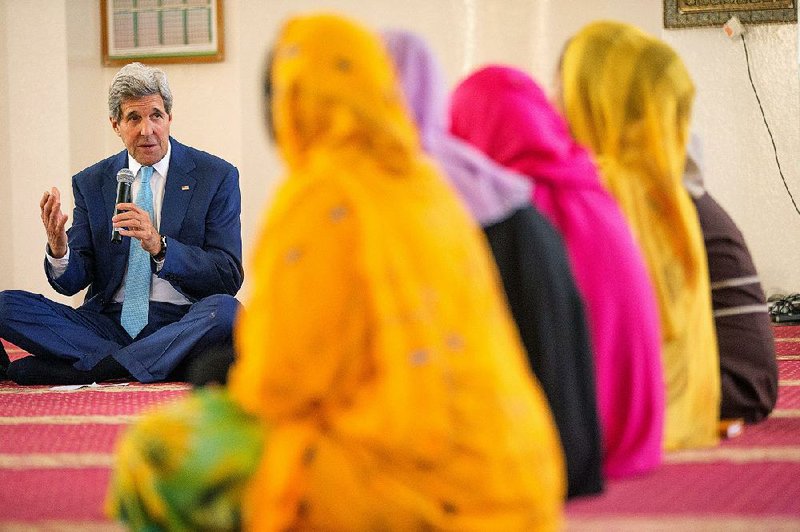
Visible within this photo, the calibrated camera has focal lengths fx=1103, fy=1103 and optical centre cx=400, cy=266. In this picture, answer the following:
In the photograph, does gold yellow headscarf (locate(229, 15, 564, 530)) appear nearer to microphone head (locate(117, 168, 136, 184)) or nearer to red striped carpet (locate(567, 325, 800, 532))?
red striped carpet (locate(567, 325, 800, 532))

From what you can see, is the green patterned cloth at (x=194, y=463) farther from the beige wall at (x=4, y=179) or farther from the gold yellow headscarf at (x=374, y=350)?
the beige wall at (x=4, y=179)

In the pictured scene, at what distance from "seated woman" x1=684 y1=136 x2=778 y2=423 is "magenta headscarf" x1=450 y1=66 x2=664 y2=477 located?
21.0 inches

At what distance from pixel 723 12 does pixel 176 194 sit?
2863 millimetres

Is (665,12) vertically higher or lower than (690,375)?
higher

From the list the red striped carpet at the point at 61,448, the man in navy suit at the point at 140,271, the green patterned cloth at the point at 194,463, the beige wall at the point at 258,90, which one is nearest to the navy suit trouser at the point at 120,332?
the man in navy suit at the point at 140,271

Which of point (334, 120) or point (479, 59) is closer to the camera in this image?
point (334, 120)

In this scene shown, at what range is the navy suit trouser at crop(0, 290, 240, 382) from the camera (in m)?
3.48

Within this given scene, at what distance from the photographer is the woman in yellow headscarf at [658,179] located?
2195 mm

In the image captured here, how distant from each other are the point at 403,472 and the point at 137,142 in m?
2.53

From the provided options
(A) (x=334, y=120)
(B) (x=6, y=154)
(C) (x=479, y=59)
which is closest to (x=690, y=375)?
(A) (x=334, y=120)

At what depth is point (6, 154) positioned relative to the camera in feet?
17.6

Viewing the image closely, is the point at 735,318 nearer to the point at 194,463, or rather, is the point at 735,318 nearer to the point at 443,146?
the point at 443,146

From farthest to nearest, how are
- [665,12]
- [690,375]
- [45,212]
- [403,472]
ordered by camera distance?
[665,12] < [45,212] < [690,375] < [403,472]

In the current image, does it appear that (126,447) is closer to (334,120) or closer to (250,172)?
(334,120)
